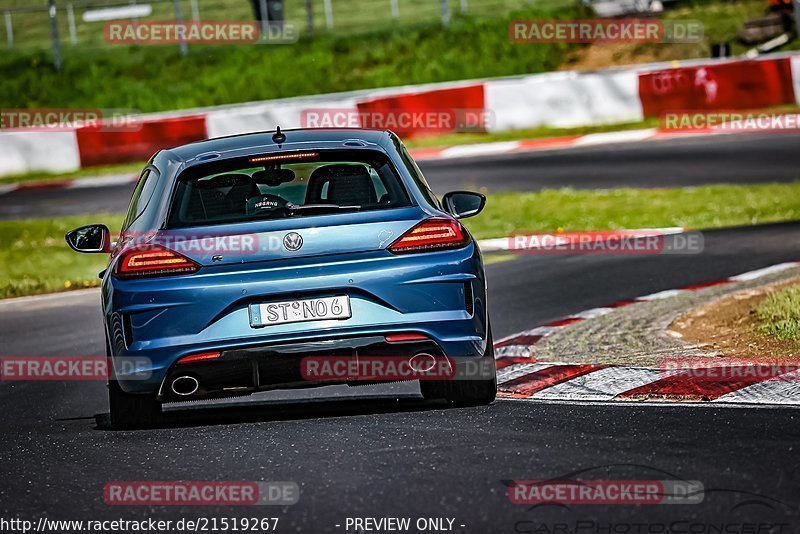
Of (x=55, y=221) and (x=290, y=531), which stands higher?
(x=290, y=531)

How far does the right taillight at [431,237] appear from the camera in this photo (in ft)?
24.7

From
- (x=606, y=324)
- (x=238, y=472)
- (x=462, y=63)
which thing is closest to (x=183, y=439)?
(x=238, y=472)

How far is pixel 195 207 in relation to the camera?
7789mm

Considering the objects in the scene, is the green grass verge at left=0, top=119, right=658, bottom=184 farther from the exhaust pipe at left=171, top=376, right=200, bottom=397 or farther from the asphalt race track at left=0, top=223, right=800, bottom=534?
the exhaust pipe at left=171, top=376, right=200, bottom=397

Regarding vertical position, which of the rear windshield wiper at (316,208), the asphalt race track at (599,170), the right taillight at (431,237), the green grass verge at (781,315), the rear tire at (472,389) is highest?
the rear windshield wiper at (316,208)

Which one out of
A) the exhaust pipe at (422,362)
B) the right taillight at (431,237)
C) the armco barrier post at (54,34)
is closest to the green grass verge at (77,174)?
the armco barrier post at (54,34)

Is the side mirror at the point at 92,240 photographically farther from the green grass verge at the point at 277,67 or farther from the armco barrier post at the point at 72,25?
the armco barrier post at the point at 72,25

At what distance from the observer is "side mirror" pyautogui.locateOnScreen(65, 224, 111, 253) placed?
8664 millimetres

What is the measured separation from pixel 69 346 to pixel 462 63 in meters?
24.9

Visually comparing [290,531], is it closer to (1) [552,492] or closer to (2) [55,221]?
(1) [552,492]

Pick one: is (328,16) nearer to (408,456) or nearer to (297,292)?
(297,292)

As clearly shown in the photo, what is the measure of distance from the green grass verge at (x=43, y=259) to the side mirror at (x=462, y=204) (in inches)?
323

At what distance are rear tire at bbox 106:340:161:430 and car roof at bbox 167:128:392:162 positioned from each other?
112 cm

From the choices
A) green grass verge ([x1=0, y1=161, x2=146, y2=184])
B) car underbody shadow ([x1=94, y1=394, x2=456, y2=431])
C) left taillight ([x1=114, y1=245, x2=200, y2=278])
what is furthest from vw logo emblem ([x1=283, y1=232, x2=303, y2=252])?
green grass verge ([x1=0, y1=161, x2=146, y2=184])
